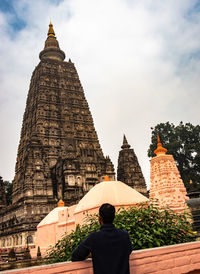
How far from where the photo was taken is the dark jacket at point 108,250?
2.88 m

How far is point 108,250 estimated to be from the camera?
2920 millimetres

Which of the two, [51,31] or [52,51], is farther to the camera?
[51,31]

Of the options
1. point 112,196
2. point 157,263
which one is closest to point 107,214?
point 157,263

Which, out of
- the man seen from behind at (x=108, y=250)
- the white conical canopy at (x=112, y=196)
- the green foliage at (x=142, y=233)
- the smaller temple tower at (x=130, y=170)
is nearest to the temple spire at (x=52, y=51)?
the smaller temple tower at (x=130, y=170)

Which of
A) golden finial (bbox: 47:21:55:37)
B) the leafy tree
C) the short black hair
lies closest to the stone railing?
the short black hair

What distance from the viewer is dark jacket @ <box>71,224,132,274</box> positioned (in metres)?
2.88

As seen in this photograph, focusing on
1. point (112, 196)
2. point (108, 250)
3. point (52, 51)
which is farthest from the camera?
point (52, 51)

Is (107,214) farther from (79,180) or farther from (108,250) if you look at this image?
(79,180)

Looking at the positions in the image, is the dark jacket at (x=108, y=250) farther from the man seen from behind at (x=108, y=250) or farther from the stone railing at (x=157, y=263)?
the stone railing at (x=157, y=263)

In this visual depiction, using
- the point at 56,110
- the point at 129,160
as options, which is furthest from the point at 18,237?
the point at 129,160

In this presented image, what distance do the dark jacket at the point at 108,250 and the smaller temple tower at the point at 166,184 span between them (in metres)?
10.5

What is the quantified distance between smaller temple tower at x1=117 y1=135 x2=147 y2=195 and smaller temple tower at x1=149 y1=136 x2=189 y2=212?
30.3m

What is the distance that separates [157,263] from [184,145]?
42.7 metres

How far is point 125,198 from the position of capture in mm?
11359
